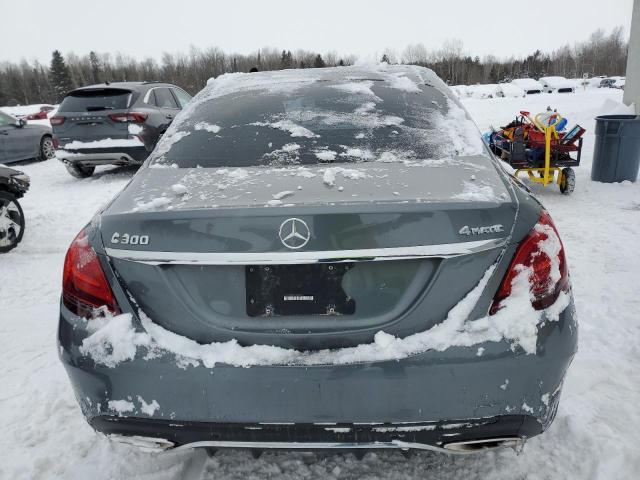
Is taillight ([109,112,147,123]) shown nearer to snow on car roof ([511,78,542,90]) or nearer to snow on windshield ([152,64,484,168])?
snow on windshield ([152,64,484,168])

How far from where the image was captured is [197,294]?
5.62 feet

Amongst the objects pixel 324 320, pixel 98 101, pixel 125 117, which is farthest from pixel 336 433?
pixel 98 101

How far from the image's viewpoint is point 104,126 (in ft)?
31.6

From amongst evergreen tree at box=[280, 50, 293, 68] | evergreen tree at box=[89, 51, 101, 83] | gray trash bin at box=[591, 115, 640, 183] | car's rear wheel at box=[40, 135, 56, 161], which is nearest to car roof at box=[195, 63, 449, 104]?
gray trash bin at box=[591, 115, 640, 183]

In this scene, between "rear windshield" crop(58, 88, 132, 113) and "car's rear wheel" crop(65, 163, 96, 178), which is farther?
"car's rear wheel" crop(65, 163, 96, 178)

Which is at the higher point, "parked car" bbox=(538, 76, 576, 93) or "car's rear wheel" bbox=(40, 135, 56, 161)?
"car's rear wheel" bbox=(40, 135, 56, 161)

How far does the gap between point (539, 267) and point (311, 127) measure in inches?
48.9

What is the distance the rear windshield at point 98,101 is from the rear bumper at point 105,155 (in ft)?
2.67

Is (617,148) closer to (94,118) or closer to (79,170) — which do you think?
(94,118)

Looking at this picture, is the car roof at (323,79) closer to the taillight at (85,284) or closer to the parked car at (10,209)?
the taillight at (85,284)

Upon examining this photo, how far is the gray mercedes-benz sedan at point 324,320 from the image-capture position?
164 cm

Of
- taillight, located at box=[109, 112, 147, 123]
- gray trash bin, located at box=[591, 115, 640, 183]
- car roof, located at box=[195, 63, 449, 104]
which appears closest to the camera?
car roof, located at box=[195, 63, 449, 104]

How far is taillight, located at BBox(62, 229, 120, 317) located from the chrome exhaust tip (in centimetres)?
124

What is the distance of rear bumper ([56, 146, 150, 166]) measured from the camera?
9.63 metres
